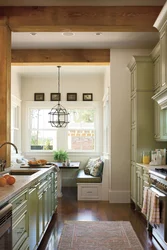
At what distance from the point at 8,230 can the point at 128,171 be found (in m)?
4.59

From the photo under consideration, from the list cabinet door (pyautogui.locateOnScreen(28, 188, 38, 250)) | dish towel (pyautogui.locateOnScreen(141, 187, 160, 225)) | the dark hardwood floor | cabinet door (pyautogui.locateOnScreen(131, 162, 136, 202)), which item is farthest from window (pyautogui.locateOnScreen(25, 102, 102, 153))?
cabinet door (pyautogui.locateOnScreen(28, 188, 38, 250))

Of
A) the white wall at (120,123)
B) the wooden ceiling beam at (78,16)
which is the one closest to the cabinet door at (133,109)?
the white wall at (120,123)

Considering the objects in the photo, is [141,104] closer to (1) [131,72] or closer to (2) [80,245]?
(1) [131,72]

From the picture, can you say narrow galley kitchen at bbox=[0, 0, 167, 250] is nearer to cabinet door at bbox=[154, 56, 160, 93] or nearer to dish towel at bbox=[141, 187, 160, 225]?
cabinet door at bbox=[154, 56, 160, 93]

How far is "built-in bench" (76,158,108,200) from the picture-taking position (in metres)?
6.81

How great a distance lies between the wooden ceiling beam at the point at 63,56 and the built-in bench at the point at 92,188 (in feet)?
7.46

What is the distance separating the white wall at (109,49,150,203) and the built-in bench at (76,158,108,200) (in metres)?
0.29

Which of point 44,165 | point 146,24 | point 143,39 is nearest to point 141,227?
point 44,165

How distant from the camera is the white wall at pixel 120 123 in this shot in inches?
257

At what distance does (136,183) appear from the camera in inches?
224

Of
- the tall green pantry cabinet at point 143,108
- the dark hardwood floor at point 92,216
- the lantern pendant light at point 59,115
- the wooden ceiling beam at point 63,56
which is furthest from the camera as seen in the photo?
the lantern pendant light at point 59,115

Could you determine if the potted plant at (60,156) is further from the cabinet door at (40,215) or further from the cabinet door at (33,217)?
the cabinet door at (33,217)

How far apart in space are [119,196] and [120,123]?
148 cm

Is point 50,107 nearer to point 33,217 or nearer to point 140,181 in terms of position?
point 140,181
